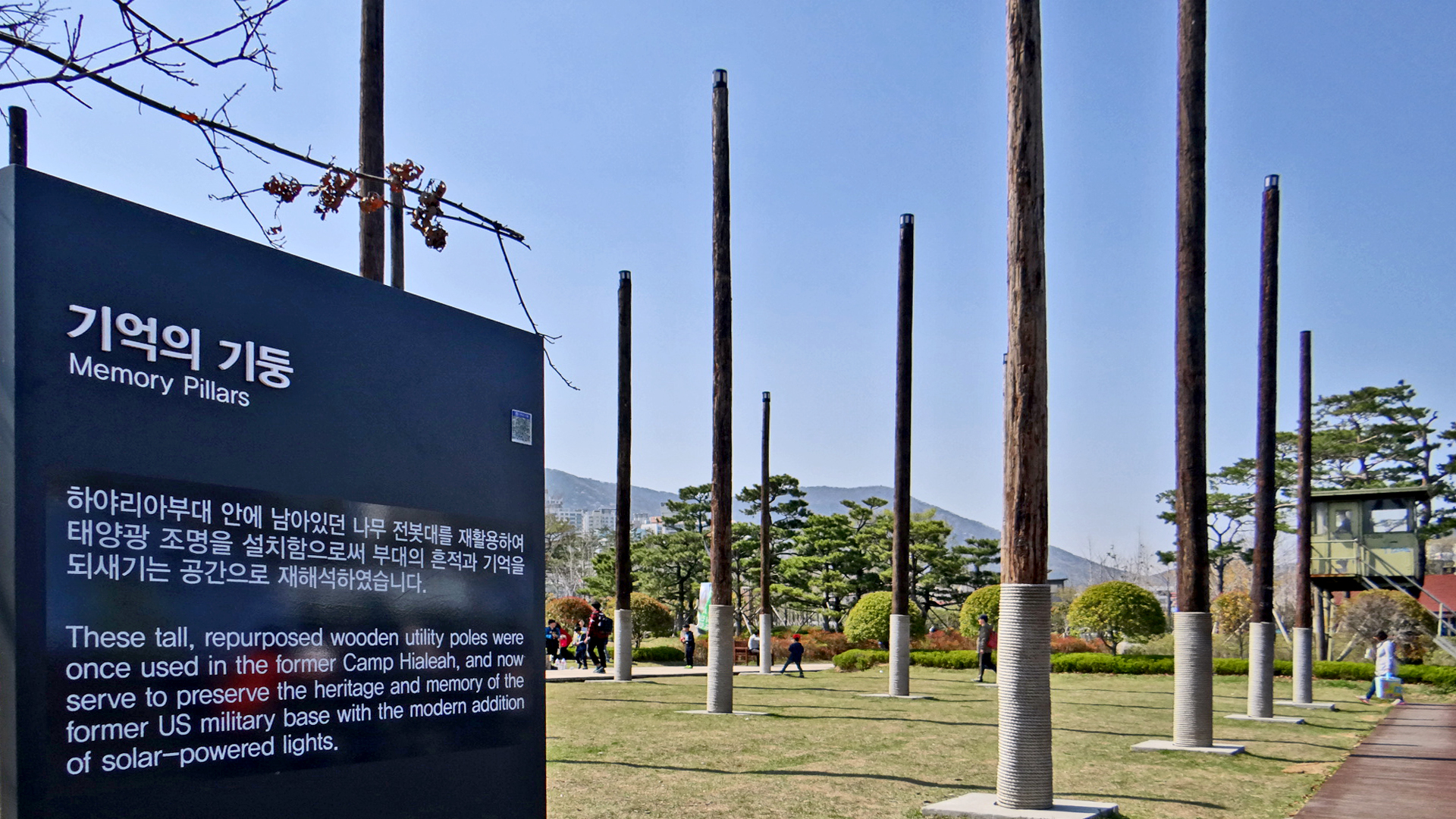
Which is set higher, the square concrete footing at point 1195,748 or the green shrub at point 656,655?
the square concrete footing at point 1195,748

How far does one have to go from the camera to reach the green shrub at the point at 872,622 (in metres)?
40.4

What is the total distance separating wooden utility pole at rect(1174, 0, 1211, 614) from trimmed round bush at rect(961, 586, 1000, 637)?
25395mm

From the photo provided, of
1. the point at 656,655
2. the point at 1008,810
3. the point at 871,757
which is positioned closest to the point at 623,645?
the point at 656,655

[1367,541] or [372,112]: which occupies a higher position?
[372,112]

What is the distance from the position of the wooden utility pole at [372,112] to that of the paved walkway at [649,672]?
14.0 metres

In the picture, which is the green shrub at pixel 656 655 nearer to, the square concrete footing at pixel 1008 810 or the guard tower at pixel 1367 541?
the guard tower at pixel 1367 541

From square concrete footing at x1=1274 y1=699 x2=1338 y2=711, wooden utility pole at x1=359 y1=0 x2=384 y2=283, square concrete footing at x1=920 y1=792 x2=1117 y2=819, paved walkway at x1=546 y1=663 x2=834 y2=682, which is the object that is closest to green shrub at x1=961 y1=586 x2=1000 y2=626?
paved walkway at x1=546 y1=663 x2=834 y2=682

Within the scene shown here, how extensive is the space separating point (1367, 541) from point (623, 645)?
73.3 ft

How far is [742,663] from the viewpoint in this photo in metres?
37.9

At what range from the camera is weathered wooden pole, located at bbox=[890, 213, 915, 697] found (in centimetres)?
2138

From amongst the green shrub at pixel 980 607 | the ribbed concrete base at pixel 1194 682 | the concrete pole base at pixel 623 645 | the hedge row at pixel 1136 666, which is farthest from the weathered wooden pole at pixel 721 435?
the green shrub at pixel 980 607

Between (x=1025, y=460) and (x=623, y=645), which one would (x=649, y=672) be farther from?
(x=1025, y=460)

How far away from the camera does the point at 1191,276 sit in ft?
49.0

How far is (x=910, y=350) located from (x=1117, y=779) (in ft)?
35.5
